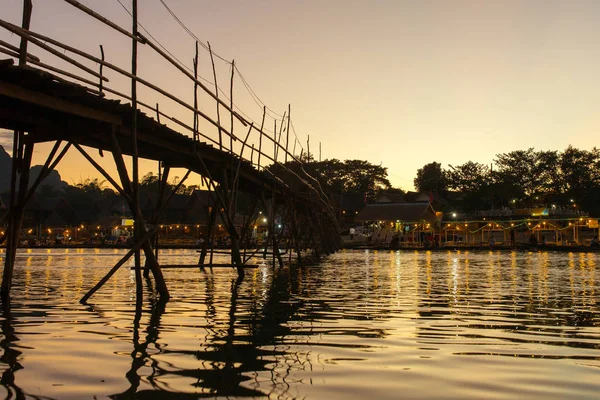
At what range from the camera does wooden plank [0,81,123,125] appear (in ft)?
33.6

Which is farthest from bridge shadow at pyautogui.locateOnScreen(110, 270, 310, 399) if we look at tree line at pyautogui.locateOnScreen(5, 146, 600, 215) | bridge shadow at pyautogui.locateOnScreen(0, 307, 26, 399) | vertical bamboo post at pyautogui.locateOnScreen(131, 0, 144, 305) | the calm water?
tree line at pyautogui.locateOnScreen(5, 146, 600, 215)

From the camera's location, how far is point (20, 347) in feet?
24.0

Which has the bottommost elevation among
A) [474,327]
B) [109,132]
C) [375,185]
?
[474,327]

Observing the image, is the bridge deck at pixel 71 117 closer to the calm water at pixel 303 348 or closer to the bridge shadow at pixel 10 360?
the calm water at pixel 303 348

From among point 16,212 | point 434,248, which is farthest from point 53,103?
point 434,248

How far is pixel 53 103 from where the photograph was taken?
37.2 feet

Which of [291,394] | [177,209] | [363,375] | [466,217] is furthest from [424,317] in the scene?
[177,209]

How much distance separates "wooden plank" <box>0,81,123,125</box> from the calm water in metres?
3.53

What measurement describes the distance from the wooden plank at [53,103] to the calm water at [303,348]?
11.6 ft

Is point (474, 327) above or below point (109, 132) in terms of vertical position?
below

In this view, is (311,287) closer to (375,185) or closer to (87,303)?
(87,303)

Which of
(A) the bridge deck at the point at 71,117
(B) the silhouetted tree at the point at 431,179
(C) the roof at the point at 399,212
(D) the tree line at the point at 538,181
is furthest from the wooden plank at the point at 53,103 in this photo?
(B) the silhouetted tree at the point at 431,179

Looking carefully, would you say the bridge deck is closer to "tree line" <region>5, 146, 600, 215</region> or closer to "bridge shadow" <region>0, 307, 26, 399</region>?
"bridge shadow" <region>0, 307, 26, 399</region>

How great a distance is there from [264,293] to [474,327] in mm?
7394
